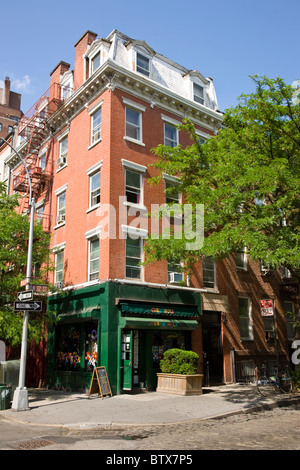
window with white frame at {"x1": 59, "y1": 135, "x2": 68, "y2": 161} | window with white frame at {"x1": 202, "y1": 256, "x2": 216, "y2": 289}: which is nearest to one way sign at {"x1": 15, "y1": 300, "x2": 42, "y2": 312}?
window with white frame at {"x1": 202, "y1": 256, "x2": 216, "y2": 289}

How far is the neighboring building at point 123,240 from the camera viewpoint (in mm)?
17484

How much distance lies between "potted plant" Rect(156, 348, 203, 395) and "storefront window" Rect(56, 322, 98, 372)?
294cm

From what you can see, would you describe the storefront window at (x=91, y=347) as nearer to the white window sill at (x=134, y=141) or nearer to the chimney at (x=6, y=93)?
the white window sill at (x=134, y=141)

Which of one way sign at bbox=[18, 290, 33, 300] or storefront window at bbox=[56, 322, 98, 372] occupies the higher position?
one way sign at bbox=[18, 290, 33, 300]

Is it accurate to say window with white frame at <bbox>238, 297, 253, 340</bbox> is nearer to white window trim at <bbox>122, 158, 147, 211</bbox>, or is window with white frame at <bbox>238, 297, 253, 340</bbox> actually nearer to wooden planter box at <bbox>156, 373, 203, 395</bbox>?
wooden planter box at <bbox>156, 373, 203, 395</bbox>

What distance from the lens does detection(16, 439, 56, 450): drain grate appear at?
8062 mm

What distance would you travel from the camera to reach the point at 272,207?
536 inches

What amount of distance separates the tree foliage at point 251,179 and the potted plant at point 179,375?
Result: 12.7 ft

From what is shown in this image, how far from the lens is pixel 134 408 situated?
1272 cm

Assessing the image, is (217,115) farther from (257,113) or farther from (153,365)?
(153,365)

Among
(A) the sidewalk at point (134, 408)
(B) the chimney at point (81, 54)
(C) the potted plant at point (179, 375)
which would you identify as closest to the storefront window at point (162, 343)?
(C) the potted plant at point (179, 375)

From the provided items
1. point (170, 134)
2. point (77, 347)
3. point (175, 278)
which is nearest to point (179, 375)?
point (175, 278)

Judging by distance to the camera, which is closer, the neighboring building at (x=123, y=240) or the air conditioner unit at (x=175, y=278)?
the neighboring building at (x=123, y=240)

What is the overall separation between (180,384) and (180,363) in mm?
781
